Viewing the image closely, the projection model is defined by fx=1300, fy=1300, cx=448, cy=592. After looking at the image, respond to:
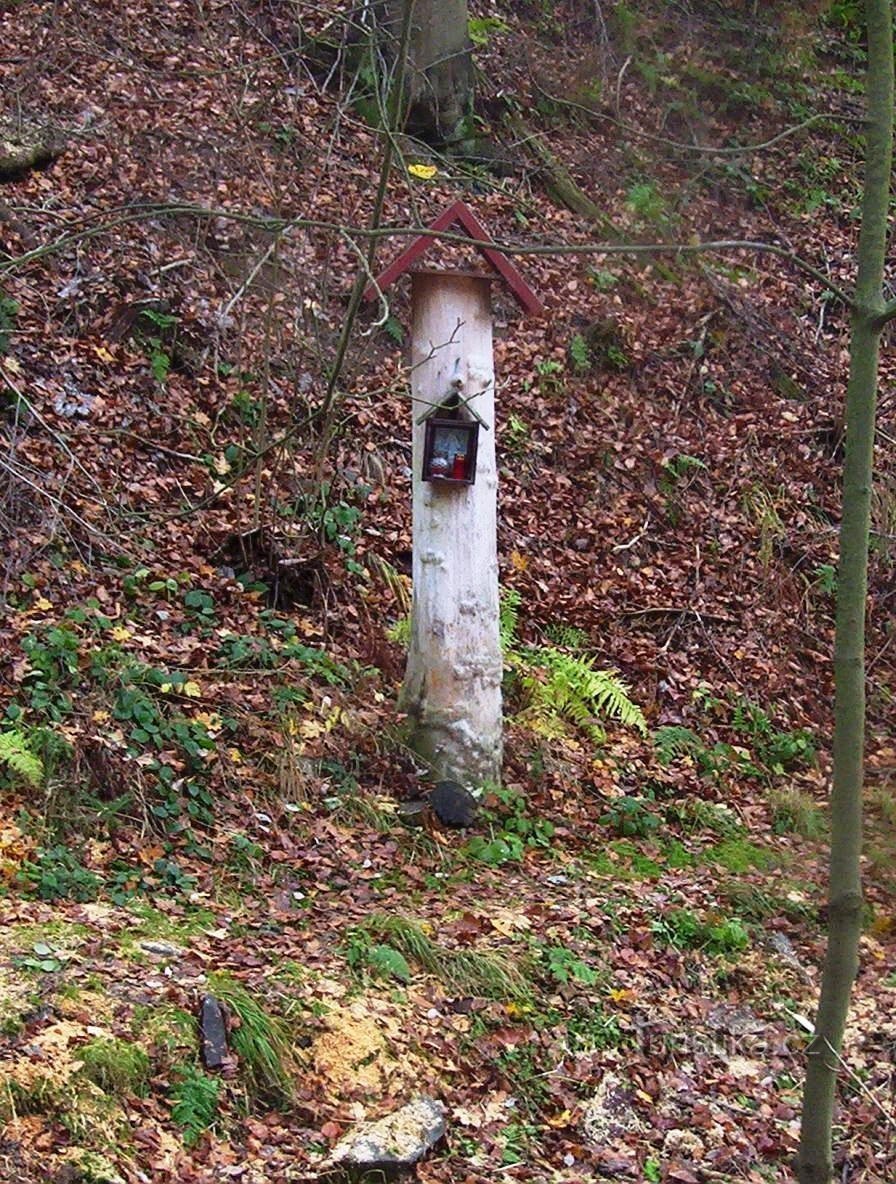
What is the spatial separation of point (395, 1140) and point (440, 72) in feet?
32.4

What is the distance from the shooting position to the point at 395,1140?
15.3 feet

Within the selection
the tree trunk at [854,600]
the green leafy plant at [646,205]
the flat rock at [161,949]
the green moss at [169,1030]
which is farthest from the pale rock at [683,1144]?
the green leafy plant at [646,205]

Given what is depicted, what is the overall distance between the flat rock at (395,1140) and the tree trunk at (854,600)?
1.50 meters

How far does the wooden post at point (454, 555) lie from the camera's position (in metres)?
7.07

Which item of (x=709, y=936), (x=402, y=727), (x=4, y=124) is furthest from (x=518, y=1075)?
(x=4, y=124)

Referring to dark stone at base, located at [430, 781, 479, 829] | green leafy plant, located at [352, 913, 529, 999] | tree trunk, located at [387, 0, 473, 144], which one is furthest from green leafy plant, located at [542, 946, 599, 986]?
tree trunk, located at [387, 0, 473, 144]

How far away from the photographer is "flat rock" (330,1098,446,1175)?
451cm

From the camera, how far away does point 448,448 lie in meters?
7.01

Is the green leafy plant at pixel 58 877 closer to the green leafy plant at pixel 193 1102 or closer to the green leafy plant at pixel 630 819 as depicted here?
the green leafy plant at pixel 193 1102

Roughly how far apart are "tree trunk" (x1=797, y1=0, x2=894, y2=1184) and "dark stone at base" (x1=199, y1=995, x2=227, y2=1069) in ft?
6.85

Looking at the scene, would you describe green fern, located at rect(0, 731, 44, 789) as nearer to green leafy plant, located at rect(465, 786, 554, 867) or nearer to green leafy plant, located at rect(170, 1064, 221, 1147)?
green leafy plant, located at rect(170, 1064, 221, 1147)

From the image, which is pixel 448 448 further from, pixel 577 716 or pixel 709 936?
pixel 709 936

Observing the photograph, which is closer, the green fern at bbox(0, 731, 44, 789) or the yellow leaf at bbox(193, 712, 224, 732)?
the green fern at bbox(0, 731, 44, 789)

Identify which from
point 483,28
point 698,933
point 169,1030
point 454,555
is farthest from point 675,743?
point 483,28
